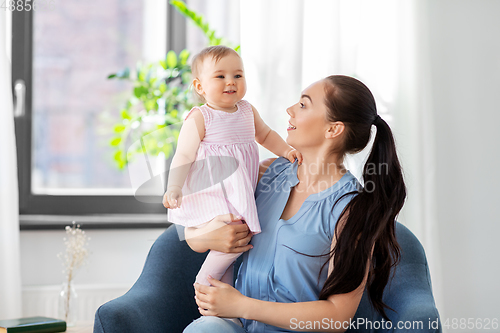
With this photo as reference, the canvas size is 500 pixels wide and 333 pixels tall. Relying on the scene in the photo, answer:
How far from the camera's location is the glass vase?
191 centimetres

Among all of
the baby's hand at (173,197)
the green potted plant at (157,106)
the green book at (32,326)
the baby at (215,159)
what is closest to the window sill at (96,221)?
the green potted plant at (157,106)

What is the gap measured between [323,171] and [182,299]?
2.20ft

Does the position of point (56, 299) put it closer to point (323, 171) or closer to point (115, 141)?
point (115, 141)

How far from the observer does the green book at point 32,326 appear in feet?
4.93

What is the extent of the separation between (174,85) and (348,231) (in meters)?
1.50

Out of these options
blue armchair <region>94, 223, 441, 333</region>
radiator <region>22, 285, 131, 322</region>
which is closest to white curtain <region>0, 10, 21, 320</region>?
radiator <region>22, 285, 131, 322</region>

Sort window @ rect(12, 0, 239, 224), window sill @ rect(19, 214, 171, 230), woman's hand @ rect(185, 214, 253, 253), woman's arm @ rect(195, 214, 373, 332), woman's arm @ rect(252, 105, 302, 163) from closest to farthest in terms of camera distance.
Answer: woman's arm @ rect(195, 214, 373, 332)
woman's hand @ rect(185, 214, 253, 253)
woman's arm @ rect(252, 105, 302, 163)
window sill @ rect(19, 214, 171, 230)
window @ rect(12, 0, 239, 224)

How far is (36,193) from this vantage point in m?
2.31

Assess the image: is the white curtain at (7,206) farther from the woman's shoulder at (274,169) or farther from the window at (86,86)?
the woman's shoulder at (274,169)

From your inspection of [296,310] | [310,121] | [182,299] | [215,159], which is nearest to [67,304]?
[182,299]

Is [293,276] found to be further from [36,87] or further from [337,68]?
[36,87]

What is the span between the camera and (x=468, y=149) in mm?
2271

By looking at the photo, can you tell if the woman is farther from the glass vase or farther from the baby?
the glass vase

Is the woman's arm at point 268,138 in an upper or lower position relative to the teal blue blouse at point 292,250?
upper
